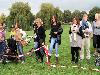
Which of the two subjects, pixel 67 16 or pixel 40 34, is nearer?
pixel 40 34

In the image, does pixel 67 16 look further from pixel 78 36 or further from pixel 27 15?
pixel 78 36

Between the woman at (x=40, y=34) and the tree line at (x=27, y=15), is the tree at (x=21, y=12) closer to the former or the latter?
the tree line at (x=27, y=15)

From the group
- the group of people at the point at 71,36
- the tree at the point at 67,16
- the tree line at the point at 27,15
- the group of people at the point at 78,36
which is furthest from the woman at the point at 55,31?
the tree at the point at 67,16

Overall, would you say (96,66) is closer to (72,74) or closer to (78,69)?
(78,69)

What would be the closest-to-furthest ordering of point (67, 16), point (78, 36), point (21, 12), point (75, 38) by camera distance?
point (75, 38)
point (78, 36)
point (67, 16)
point (21, 12)

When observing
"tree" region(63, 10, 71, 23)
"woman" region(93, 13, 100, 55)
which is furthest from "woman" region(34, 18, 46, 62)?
"tree" region(63, 10, 71, 23)

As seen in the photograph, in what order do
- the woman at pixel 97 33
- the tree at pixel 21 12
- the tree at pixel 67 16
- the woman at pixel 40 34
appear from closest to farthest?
the woman at pixel 97 33, the woman at pixel 40 34, the tree at pixel 67 16, the tree at pixel 21 12

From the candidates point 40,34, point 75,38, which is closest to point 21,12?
point 40,34

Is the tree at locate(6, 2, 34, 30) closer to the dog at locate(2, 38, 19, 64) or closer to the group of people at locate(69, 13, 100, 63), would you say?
the dog at locate(2, 38, 19, 64)

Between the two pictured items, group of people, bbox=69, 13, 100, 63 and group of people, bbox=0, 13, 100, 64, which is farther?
group of people, bbox=0, 13, 100, 64

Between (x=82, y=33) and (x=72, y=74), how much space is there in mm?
3198

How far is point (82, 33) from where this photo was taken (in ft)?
57.0

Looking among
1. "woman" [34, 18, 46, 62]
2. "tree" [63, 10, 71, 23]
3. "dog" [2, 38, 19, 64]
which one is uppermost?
"tree" [63, 10, 71, 23]

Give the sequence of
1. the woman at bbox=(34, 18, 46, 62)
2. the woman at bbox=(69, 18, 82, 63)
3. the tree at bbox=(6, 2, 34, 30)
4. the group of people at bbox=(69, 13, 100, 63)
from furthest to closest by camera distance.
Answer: the tree at bbox=(6, 2, 34, 30)
the woman at bbox=(34, 18, 46, 62)
the woman at bbox=(69, 18, 82, 63)
the group of people at bbox=(69, 13, 100, 63)
